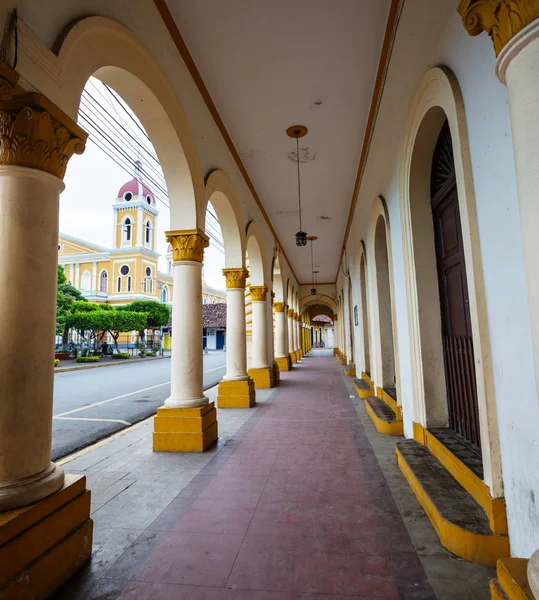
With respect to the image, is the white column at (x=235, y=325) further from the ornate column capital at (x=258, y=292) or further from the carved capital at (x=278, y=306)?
the carved capital at (x=278, y=306)

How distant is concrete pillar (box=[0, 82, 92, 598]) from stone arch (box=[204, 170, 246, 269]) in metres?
3.73

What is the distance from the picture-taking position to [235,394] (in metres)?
7.27

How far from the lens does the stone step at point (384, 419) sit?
16.4 feet

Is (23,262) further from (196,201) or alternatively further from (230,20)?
(230,20)

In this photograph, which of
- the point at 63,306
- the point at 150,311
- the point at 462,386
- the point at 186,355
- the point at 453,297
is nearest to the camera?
the point at 462,386

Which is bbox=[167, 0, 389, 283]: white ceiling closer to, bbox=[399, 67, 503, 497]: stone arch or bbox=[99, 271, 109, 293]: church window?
bbox=[399, 67, 503, 497]: stone arch

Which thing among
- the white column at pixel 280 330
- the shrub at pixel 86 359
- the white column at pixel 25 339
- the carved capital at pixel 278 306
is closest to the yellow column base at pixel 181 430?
the white column at pixel 25 339

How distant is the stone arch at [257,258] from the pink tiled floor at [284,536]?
5801 millimetres

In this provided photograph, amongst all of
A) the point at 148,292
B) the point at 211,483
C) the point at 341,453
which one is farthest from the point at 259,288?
the point at 148,292

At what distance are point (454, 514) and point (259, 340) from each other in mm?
7442

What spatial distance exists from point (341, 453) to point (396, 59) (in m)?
4.56

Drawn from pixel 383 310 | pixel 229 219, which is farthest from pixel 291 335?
pixel 383 310

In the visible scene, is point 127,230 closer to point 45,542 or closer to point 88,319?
point 88,319

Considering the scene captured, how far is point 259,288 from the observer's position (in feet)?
32.2
